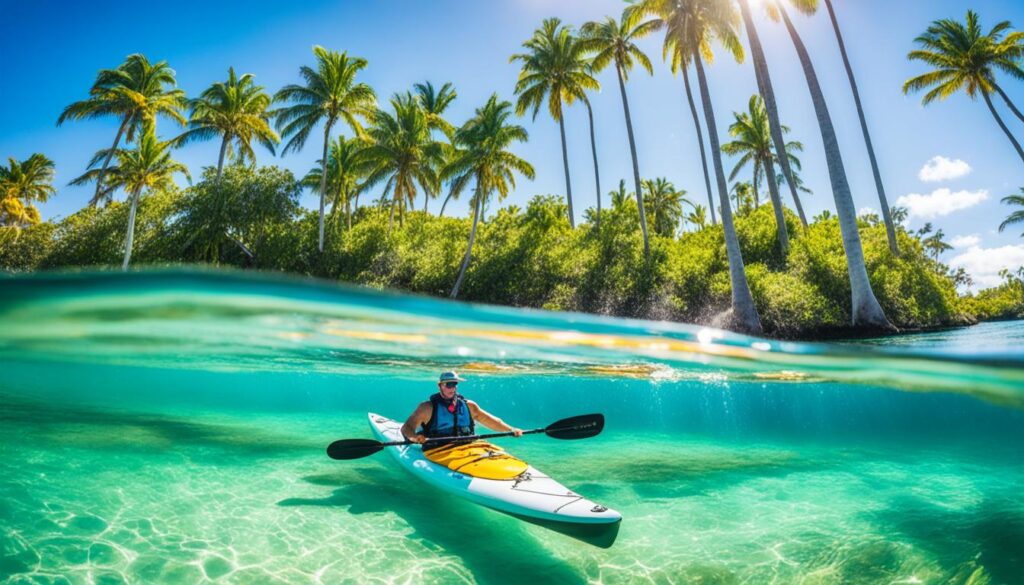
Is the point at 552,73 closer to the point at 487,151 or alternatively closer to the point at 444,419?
the point at 487,151

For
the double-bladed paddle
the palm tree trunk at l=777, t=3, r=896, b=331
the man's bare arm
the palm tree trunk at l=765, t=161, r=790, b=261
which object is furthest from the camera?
the palm tree trunk at l=765, t=161, r=790, b=261

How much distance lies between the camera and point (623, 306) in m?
22.3

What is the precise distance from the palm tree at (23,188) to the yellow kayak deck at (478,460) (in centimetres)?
4765

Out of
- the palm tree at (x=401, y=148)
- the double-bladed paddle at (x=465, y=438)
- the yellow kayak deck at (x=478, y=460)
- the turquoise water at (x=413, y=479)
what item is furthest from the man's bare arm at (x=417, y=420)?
the palm tree at (x=401, y=148)

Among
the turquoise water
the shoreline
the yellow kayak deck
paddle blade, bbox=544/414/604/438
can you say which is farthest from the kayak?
the shoreline

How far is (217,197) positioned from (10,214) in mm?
22484

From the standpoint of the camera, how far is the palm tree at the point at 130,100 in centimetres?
2905

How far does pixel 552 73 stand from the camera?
28438 millimetres

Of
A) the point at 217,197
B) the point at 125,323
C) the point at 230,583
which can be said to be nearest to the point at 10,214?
the point at 217,197

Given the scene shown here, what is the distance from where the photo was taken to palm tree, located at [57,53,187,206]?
29045 mm

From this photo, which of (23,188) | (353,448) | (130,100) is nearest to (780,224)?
(353,448)

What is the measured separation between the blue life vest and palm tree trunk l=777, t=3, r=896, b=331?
12.2 meters

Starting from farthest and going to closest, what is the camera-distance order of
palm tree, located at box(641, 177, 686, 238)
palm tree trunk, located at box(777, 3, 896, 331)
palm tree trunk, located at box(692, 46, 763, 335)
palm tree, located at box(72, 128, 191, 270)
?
palm tree, located at box(641, 177, 686, 238) → palm tree, located at box(72, 128, 191, 270) → palm tree trunk, located at box(692, 46, 763, 335) → palm tree trunk, located at box(777, 3, 896, 331)

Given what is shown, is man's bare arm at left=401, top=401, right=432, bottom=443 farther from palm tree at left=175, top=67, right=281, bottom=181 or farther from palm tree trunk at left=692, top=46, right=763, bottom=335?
palm tree at left=175, top=67, right=281, bottom=181
